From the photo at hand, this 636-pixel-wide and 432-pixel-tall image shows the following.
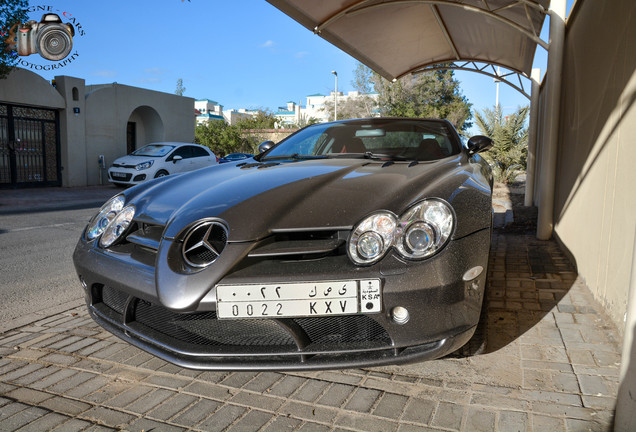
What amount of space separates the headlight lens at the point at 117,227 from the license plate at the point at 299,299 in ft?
2.69

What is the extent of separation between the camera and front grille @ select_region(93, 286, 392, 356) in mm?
2037

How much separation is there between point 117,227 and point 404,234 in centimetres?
149

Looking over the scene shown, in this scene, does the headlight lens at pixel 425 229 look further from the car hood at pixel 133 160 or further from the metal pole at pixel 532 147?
the car hood at pixel 133 160

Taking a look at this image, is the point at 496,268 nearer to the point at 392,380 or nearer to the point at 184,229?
the point at 392,380

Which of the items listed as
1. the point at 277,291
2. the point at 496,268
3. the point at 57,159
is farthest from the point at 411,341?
the point at 57,159

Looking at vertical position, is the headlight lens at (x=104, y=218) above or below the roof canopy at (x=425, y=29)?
below

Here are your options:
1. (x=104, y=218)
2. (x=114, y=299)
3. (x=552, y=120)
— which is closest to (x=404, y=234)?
(x=114, y=299)

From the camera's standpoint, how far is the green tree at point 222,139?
33.9 m

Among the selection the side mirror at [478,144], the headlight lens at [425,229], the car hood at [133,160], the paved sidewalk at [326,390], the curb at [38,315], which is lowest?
the curb at [38,315]

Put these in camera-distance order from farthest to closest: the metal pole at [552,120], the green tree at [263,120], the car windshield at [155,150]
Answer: the green tree at [263,120], the car windshield at [155,150], the metal pole at [552,120]

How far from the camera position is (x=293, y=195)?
2363 mm

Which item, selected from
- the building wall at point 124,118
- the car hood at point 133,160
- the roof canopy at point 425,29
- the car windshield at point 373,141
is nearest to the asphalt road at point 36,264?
the car windshield at point 373,141

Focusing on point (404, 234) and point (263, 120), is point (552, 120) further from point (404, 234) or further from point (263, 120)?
point (263, 120)

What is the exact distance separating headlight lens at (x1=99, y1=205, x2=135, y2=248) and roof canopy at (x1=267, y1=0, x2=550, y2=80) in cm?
508
